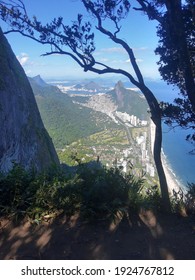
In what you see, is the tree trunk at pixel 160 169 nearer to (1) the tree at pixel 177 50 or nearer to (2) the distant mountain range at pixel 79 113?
(1) the tree at pixel 177 50

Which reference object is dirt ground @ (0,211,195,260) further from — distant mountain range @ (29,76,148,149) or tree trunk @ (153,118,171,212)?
distant mountain range @ (29,76,148,149)

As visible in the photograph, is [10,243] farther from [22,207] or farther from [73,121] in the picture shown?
[73,121]

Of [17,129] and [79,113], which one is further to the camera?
[79,113]

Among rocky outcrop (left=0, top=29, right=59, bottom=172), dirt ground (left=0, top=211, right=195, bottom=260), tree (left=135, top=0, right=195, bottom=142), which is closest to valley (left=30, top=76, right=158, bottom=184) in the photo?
rocky outcrop (left=0, top=29, right=59, bottom=172)

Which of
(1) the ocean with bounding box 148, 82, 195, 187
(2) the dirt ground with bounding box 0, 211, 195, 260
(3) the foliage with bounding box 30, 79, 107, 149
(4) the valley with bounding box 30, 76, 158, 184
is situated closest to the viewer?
(2) the dirt ground with bounding box 0, 211, 195, 260

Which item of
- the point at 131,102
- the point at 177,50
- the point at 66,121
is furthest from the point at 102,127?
the point at 177,50

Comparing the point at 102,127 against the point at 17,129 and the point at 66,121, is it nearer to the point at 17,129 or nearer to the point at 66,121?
the point at 66,121
